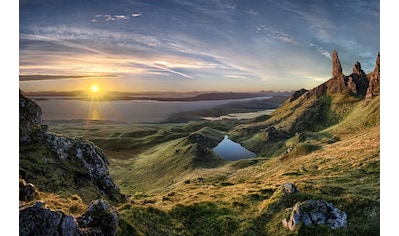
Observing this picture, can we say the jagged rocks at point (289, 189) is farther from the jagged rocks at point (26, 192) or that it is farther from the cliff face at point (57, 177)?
the jagged rocks at point (26, 192)

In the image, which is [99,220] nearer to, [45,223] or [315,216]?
[45,223]

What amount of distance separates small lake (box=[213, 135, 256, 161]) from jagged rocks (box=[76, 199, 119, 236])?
12467 centimetres

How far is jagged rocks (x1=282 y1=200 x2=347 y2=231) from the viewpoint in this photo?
716 inches

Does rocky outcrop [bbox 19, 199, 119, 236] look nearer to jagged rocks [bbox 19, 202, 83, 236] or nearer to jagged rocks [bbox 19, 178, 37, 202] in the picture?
jagged rocks [bbox 19, 202, 83, 236]

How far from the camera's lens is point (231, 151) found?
15888 centimetres

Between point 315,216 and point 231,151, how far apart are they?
141400 mm

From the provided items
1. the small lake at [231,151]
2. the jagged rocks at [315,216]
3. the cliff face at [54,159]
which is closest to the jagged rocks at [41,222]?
the cliff face at [54,159]

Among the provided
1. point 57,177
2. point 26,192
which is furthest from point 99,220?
point 57,177

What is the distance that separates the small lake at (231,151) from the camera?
472 feet

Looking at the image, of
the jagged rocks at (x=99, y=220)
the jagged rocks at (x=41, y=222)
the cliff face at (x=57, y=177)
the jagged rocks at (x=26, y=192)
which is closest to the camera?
the jagged rocks at (x=41, y=222)

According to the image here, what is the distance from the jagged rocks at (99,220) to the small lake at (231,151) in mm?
124669

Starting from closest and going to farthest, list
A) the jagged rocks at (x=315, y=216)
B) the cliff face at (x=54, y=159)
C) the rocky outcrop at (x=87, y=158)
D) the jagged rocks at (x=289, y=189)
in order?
1. the jagged rocks at (x=315, y=216)
2. the cliff face at (x=54, y=159)
3. the jagged rocks at (x=289, y=189)
4. the rocky outcrop at (x=87, y=158)

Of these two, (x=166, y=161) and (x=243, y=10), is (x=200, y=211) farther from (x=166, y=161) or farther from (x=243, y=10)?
(x=166, y=161)
